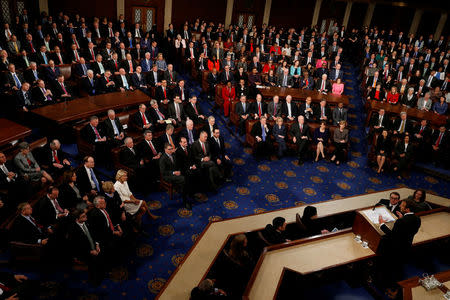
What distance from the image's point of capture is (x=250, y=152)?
7.30 metres

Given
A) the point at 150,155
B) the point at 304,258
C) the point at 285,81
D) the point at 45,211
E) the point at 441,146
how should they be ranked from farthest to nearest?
the point at 285,81 < the point at 441,146 < the point at 150,155 < the point at 45,211 < the point at 304,258

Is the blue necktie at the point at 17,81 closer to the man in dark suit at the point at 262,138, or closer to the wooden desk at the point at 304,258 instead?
the man in dark suit at the point at 262,138

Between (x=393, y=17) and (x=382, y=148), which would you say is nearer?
(x=382, y=148)

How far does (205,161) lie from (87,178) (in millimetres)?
1960

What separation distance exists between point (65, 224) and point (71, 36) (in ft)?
24.8

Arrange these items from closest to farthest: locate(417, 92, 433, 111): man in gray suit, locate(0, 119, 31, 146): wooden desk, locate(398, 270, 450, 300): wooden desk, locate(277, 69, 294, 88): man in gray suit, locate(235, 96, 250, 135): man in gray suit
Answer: locate(398, 270, 450, 300): wooden desk, locate(0, 119, 31, 146): wooden desk, locate(235, 96, 250, 135): man in gray suit, locate(417, 92, 433, 111): man in gray suit, locate(277, 69, 294, 88): man in gray suit

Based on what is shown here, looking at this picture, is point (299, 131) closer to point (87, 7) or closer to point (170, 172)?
point (170, 172)

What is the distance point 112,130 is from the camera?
6.18 metres

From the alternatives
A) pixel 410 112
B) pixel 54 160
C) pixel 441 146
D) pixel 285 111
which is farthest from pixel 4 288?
pixel 410 112

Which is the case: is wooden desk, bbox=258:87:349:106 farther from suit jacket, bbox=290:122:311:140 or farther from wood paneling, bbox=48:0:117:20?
wood paneling, bbox=48:0:117:20

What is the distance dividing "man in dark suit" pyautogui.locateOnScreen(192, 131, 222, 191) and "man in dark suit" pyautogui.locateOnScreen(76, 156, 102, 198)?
1.77 m

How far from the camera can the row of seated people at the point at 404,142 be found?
6891 millimetres

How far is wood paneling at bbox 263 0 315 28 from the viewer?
17422 mm

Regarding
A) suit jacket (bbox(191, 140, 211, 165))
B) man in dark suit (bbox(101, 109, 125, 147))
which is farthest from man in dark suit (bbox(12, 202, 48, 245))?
suit jacket (bbox(191, 140, 211, 165))
